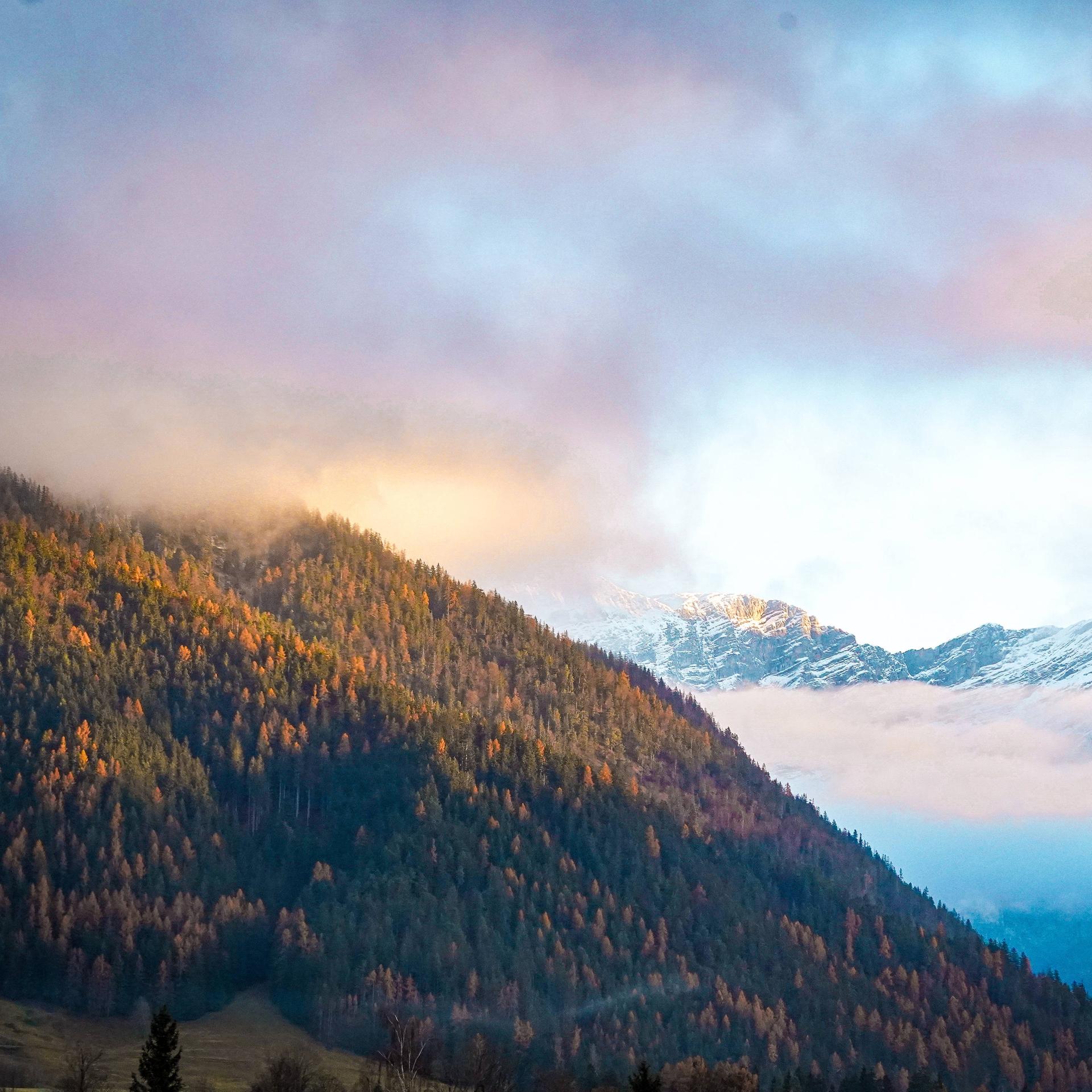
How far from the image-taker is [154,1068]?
7559 inches

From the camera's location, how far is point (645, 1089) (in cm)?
18988

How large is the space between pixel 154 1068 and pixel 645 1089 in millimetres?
63184
